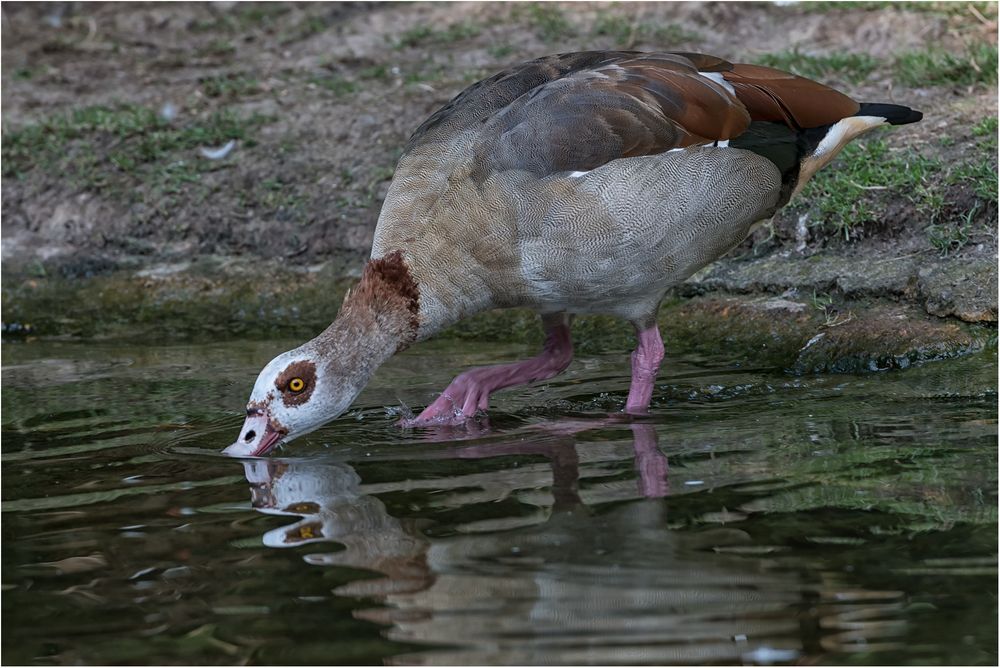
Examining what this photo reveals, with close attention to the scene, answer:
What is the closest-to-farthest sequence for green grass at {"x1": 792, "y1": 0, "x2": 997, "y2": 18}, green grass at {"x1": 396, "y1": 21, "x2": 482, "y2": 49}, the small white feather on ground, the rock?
the rock → the small white feather on ground → green grass at {"x1": 792, "y1": 0, "x2": 997, "y2": 18} → green grass at {"x1": 396, "y1": 21, "x2": 482, "y2": 49}

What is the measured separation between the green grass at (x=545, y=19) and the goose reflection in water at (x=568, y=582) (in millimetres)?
5551

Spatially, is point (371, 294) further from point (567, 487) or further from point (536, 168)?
point (567, 487)

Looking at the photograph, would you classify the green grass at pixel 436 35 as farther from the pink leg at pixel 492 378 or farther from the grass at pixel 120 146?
the pink leg at pixel 492 378

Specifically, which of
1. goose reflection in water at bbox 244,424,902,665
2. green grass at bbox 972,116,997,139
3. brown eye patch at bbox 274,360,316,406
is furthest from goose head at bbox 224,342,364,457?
green grass at bbox 972,116,997,139

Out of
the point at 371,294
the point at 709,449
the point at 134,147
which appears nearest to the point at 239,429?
the point at 371,294

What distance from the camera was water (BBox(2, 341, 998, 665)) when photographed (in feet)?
9.85

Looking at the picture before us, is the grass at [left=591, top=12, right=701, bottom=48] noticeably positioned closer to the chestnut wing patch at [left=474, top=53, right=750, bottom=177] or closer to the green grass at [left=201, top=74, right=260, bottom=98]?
the green grass at [left=201, top=74, right=260, bottom=98]

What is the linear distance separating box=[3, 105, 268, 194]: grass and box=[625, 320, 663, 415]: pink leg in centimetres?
350

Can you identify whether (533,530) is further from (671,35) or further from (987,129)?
(671,35)

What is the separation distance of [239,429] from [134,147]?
3.53m

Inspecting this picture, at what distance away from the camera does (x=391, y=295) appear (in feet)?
17.0

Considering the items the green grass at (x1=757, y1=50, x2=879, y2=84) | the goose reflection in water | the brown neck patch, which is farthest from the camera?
the green grass at (x1=757, y1=50, x2=879, y2=84)

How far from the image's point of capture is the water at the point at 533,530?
300cm

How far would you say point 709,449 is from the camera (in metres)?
4.41
